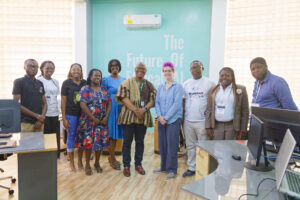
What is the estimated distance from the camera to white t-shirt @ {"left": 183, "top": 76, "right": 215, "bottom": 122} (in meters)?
2.85

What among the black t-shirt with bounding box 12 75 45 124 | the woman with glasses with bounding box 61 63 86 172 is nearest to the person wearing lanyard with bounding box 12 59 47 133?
the black t-shirt with bounding box 12 75 45 124

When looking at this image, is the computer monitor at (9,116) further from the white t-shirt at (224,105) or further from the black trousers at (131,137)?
the white t-shirt at (224,105)

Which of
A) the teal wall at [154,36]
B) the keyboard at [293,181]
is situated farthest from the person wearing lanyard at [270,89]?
the teal wall at [154,36]

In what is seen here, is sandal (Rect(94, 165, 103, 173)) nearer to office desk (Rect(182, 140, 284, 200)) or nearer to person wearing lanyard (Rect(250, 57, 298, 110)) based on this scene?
office desk (Rect(182, 140, 284, 200))

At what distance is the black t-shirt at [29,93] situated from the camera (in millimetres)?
2652

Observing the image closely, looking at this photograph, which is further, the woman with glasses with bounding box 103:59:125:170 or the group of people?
the woman with glasses with bounding box 103:59:125:170

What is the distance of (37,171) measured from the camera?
6.68ft

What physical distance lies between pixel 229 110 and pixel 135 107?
114 cm

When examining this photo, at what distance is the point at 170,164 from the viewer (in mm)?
2961

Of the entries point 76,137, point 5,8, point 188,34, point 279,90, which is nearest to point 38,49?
point 5,8

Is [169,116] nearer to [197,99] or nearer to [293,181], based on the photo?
[197,99]

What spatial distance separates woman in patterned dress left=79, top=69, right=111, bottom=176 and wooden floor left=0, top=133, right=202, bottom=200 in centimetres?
28

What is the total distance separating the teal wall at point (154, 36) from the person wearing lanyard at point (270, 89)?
2.40 metres

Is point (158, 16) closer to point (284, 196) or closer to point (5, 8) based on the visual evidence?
point (5, 8)
